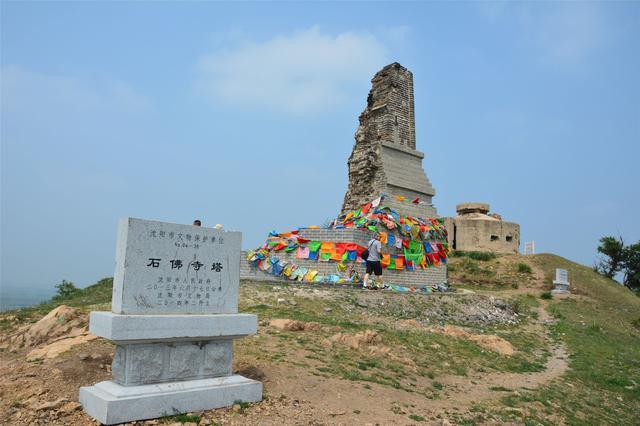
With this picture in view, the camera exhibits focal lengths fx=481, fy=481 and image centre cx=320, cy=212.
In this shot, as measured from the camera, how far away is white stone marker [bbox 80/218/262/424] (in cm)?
480

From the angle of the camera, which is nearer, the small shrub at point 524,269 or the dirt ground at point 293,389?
the dirt ground at point 293,389

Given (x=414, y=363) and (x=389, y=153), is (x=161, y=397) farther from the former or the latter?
(x=389, y=153)

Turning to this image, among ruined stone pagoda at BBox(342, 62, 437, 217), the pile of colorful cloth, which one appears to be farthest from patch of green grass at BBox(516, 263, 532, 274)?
the pile of colorful cloth

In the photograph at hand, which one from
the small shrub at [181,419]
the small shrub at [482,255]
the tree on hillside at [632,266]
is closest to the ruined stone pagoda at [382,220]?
the small shrub at [482,255]

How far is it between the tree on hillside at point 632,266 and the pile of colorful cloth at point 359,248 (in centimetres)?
2138

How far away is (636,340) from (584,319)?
1759 millimetres

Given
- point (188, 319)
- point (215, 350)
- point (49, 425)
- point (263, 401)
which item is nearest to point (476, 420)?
point (263, 401)

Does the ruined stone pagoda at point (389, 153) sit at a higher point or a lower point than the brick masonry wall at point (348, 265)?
higher

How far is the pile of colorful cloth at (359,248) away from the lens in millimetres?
16953

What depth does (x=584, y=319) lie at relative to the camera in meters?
18.1

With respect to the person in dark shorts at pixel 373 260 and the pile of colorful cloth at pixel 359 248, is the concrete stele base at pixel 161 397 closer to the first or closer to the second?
the person in dark shorts at pixel 373 260

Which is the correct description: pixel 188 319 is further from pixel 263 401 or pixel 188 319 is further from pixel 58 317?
pixel 58 317

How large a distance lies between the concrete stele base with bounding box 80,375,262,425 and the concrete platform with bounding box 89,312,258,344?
1.58ft

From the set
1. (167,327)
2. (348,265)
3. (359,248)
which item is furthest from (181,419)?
(359,248)
